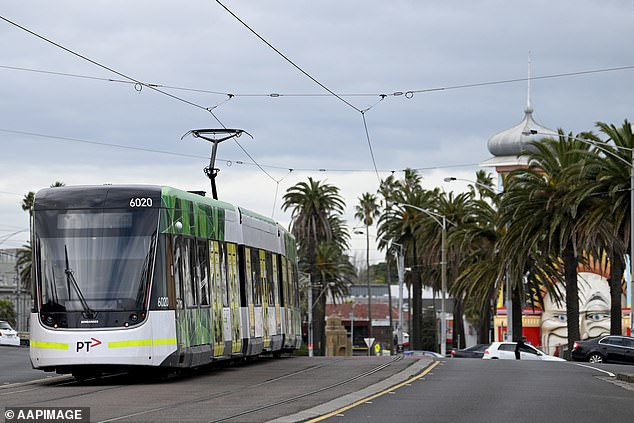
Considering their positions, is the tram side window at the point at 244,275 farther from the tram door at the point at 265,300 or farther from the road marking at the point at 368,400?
the road marking at the point at 368,400

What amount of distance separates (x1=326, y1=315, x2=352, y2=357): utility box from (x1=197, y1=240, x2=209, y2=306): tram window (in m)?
63.3

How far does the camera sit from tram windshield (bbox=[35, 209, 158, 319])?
20.2 m

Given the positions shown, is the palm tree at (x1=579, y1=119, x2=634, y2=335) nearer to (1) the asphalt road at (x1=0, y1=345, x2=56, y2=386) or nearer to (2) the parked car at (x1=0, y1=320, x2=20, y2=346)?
(1) the asphalt road at (x1=0, y1=345, x2=56, y2=386)

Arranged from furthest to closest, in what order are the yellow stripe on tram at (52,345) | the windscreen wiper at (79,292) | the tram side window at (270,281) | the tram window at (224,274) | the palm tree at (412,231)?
the palm tree at (412,231) → the tram side window at (270,281) → the tram window at (224,274) → the windscreen wiper at (79,292) → the yellow stripe on tram at (52,345)

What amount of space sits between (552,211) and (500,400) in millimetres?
32165

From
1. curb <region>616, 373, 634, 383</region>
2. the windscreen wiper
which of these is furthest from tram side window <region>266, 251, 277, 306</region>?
the windscreen wiper

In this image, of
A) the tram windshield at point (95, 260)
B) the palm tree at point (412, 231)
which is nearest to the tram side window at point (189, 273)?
the tram windshield at point (95, 260)

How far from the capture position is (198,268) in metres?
22.6

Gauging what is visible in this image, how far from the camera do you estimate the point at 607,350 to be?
4400 centimetres

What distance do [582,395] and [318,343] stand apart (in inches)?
2597

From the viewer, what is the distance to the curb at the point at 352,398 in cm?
1458

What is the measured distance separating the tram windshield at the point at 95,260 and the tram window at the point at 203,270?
7.61 ft

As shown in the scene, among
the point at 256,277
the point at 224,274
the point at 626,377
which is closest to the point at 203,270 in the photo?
the point at 224,274

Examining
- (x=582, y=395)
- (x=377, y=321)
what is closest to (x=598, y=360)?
(x=582, y=395)
